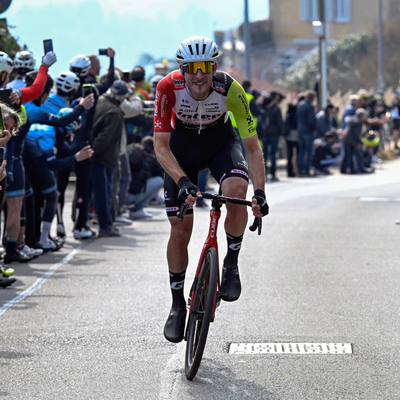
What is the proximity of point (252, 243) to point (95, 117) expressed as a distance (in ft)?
9.14

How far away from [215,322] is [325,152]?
702 inches

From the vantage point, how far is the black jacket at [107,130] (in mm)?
11625

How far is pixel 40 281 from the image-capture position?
338 inches

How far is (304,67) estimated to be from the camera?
6700cm

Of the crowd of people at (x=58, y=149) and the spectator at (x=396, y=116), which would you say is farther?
the spectator at (x=396, y=116)

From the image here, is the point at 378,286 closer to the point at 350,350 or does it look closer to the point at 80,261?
the point at 350,350

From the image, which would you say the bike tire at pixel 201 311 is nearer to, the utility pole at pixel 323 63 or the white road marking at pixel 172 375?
the white road marking at pixel 172 375

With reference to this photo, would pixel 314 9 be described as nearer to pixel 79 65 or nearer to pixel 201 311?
pixel 79 65

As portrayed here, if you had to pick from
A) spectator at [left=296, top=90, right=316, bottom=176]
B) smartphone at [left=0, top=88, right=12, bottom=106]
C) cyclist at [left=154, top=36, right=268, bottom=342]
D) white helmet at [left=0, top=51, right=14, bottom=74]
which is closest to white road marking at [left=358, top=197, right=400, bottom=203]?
spectator at [left=296, top=90, right=316, bottom=176]

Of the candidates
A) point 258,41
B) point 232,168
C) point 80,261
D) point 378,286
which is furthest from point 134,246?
point 258,41

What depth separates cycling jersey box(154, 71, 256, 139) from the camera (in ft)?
18.1

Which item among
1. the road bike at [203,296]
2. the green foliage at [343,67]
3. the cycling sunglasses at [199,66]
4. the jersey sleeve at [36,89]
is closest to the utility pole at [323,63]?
the jersey sleeve at [36,89]

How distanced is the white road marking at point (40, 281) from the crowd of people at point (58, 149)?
0.79 feet

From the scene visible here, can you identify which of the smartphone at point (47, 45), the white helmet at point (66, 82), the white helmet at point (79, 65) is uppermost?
the smartphone at point (47, 45)
